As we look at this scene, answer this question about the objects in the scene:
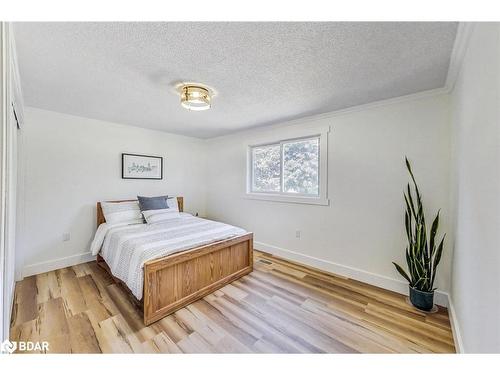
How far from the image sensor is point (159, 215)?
3145 millimetres

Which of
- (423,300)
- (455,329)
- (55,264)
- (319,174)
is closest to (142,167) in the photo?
(55,264)

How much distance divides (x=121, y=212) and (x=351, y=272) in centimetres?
334

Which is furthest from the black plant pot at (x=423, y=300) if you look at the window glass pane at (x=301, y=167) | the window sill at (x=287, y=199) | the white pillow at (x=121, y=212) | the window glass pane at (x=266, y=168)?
the white pillow at (x=121, y=212)

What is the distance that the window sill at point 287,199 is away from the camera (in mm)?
2865

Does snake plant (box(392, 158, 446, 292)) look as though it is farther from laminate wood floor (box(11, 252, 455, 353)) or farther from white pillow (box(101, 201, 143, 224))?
white pillow (box(101, 201, 143, 224))

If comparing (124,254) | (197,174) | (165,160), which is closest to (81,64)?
(124,254)

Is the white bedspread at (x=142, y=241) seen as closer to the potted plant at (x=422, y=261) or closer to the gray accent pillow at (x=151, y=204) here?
the gray accent pillow at (x=151, y=204)

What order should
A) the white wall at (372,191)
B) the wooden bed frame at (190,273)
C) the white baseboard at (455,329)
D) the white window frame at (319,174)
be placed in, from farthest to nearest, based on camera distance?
the white window frame at (319,174) → the white wall at (372,191) → the wooden bed frame at (190,273) → the white baseboard at (455,329)

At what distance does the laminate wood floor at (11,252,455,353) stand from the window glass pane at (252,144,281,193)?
1.66m

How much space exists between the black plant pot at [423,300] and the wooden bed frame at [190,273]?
71.0 inches

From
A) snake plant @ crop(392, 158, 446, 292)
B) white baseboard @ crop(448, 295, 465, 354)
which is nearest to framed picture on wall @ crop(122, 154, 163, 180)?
snake plant @ crop(392, 158, 446, 292)

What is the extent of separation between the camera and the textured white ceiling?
1265 millimetres
